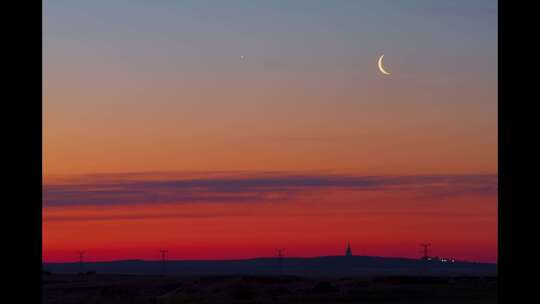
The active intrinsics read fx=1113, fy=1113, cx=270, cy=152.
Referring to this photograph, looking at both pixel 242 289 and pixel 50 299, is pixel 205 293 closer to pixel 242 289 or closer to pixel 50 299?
pixel 242 289

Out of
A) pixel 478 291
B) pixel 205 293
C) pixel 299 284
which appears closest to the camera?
pixel 478 291

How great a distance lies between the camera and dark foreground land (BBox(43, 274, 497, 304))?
87562 millimetres

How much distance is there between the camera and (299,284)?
114 meters

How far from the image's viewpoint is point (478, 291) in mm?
92500

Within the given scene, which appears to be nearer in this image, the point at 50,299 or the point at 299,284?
the point at 50,299

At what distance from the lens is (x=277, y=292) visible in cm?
9825

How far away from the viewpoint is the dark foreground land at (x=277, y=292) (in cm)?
8756
